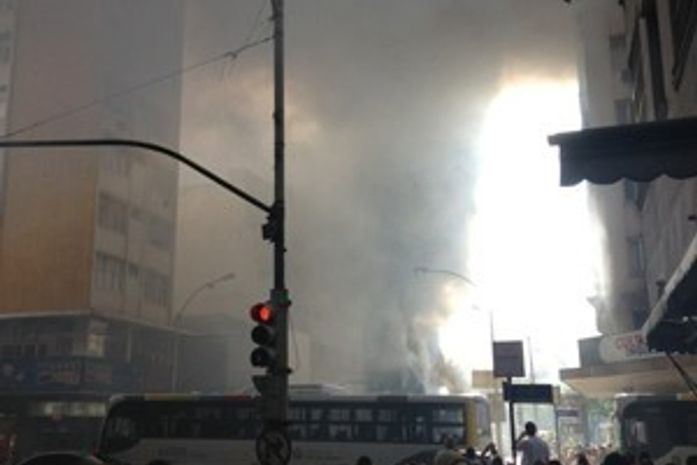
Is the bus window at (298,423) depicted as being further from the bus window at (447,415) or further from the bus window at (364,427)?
the bus window at (447,415)

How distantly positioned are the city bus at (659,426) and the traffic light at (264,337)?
10467mm

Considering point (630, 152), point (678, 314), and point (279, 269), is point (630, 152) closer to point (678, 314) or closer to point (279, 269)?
point (678, 314)

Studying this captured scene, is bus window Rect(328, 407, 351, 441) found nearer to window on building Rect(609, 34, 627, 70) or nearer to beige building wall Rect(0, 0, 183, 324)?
window on building Rect(609, 34, 627, 70)

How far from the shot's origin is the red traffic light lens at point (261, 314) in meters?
9.41

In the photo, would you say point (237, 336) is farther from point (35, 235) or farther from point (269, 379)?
point (269, 379)

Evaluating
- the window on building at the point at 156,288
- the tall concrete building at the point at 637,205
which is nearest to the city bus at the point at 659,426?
the tall concrete building at the point at 637,205

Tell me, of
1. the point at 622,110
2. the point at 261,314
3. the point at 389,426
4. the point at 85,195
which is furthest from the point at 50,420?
the point at 261,314

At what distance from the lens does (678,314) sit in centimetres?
764

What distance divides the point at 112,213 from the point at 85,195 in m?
1.67

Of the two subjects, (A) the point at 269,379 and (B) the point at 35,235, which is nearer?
(A) the point at 269,379

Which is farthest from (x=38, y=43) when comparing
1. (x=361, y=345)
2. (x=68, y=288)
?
(x=361, y=345)

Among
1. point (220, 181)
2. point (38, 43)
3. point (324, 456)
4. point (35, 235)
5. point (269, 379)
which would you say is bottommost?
point (324, 456)

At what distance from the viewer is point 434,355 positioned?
5122 cm

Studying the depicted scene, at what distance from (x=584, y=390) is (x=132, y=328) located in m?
23.9
